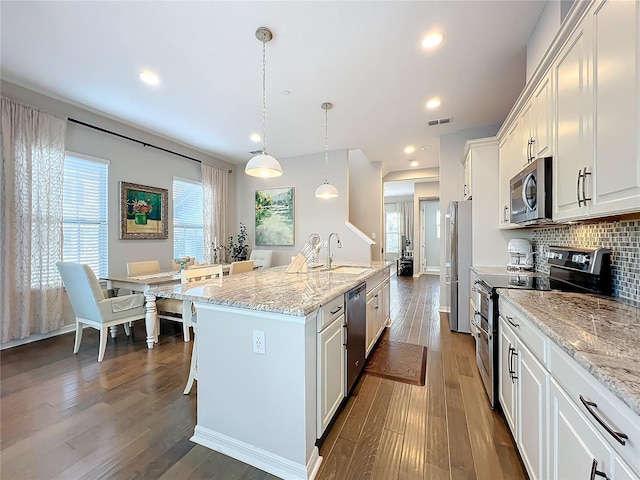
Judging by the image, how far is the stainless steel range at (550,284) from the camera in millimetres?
1579

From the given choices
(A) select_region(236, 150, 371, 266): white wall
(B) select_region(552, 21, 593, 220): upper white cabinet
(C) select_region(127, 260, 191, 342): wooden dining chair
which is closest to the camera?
(B) select_region(552, 21, 593, 220): upper white cabinet

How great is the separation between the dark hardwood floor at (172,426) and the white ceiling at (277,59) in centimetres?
296

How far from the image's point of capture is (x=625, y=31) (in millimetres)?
1062

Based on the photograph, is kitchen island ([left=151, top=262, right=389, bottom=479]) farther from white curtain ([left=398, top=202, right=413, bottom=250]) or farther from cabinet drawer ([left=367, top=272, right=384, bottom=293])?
white curtain ([left=398, top=202, right=413, bottom=250])

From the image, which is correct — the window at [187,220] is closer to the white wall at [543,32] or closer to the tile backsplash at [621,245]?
the white wall at [543,32]

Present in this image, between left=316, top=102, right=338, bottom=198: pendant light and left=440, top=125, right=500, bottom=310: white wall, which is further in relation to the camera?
left=440, top=125, right=500, bottom=310: white wall

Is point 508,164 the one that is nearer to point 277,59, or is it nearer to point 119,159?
point 277,59

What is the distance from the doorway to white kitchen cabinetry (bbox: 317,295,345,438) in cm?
799

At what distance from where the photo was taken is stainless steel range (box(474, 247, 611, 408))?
158 cm

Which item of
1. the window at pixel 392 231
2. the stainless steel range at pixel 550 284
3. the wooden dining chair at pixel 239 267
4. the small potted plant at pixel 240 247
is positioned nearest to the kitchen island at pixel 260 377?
the stainless steel range at pixel 550 284

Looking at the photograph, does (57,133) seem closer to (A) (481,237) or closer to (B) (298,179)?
(B) (298,179)

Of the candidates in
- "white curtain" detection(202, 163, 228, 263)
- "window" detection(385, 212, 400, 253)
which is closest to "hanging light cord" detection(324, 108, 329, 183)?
"white curtain" detection(202, 163, 228, 263)

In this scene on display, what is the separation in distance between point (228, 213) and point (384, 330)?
14.0 ft

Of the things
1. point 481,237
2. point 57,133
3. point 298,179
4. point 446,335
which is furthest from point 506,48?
point 57,133
